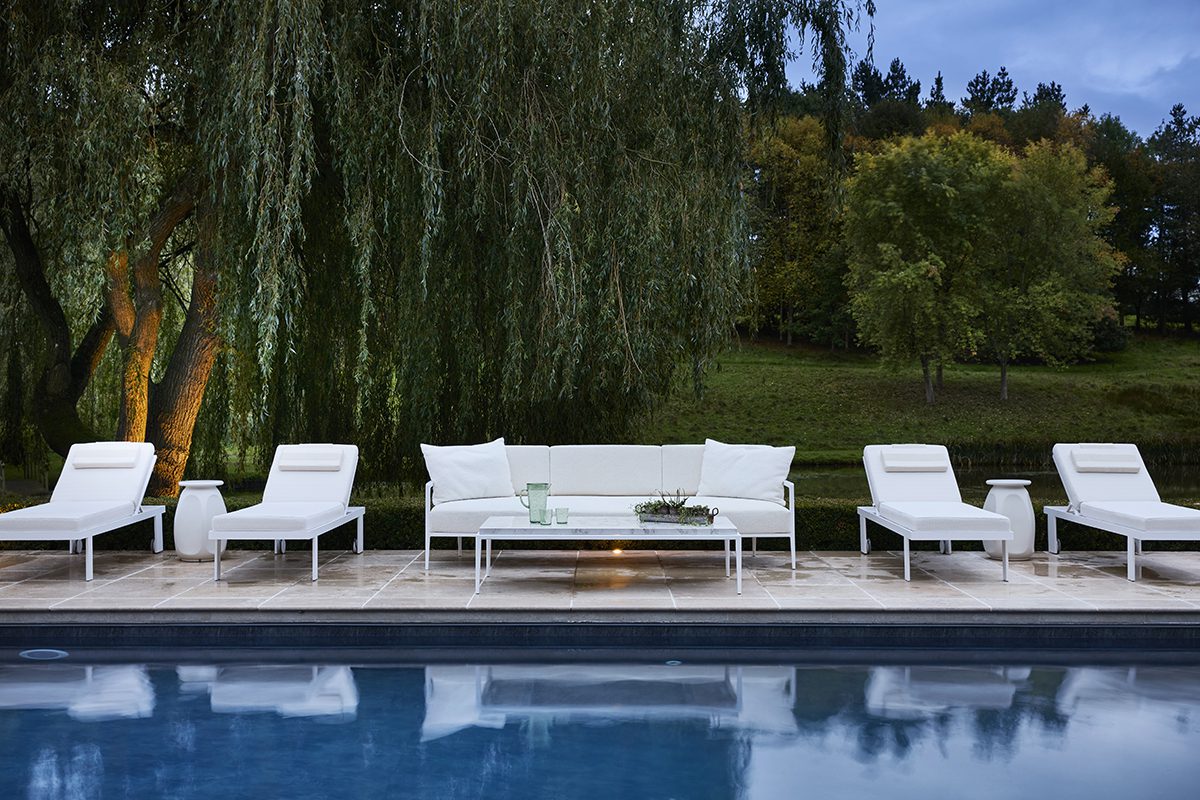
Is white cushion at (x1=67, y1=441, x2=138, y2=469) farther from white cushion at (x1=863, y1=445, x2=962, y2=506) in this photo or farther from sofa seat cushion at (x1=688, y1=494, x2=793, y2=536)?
white cushion at (x1=863, y1=445, x2=962, y2=506)

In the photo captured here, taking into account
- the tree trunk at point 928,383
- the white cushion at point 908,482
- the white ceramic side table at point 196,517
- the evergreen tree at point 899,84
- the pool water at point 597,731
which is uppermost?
the evergreen tree at point 899,84

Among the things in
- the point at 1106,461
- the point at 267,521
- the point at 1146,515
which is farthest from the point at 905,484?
the point at 267,521

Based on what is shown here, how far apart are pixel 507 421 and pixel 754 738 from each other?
5124 mm

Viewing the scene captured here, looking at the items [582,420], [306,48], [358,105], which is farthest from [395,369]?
[306,48]

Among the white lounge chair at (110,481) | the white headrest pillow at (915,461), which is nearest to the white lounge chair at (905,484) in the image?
the white headrest pillow at (915,461)

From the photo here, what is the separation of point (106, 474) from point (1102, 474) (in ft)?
22.7

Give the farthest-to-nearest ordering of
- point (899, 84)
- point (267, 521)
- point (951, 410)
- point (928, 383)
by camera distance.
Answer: point (899, 84), point (928, 383), point (951, 410), point (267, 521)

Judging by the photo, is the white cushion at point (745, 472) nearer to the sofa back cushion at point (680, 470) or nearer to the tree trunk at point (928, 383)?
the sofa back cushion at point (680, 470)

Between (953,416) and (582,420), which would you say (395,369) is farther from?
(953,416)

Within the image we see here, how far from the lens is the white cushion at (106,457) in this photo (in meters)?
7.23

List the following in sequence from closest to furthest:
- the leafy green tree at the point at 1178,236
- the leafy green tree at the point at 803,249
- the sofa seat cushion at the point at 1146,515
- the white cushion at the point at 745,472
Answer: the sofa seat cushion at the point at 1146,515, the white cushion at the point at 745,472, the leafy green tree at the point at 803,249, the leafy green tree at the point at 1178,236

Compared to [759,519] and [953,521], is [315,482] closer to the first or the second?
[759,519]

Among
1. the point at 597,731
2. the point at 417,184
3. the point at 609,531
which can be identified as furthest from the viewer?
the point at 417,184

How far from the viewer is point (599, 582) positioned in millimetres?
6383
